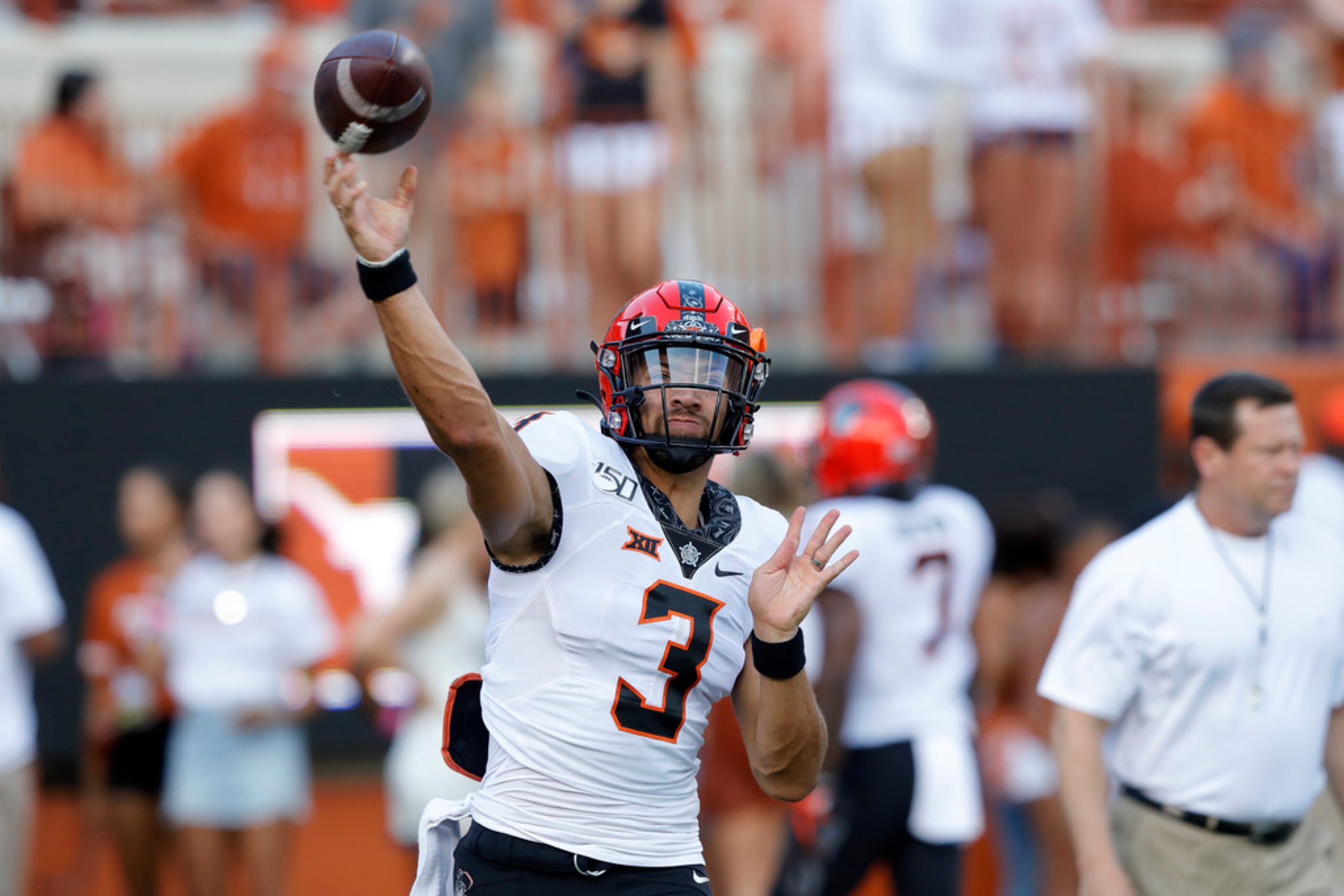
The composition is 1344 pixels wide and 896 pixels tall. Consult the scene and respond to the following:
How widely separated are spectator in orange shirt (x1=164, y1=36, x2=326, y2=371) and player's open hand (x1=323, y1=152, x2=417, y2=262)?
5928mm

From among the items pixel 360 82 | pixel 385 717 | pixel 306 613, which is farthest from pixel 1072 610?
pixel 306 613

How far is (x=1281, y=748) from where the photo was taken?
471cm

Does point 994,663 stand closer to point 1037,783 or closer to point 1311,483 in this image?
point 1037,783

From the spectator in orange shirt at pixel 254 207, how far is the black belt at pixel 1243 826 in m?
5.68

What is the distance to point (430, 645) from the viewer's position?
255 inches

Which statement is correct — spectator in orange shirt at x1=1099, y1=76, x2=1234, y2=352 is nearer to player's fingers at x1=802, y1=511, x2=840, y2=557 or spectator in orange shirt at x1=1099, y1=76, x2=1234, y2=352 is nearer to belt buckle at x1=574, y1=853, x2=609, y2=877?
player's fingers at x1=802, y1=511, x2=840, y2=557

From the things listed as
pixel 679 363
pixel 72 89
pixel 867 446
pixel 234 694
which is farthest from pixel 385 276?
pixel 72 89

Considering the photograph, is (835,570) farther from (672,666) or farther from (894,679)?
(894,679)

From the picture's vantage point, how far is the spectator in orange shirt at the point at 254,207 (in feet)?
30.0

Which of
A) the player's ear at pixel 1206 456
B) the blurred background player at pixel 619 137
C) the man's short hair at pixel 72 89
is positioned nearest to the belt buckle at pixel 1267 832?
the player's ear at pixel 1206 456

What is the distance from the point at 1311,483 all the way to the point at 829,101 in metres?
3.66

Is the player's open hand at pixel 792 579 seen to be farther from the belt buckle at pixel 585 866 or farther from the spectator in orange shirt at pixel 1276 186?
the spectator in orange shirt at pixel 1276 186

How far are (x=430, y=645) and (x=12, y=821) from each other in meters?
1.80

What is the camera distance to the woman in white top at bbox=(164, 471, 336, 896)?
7.47m
